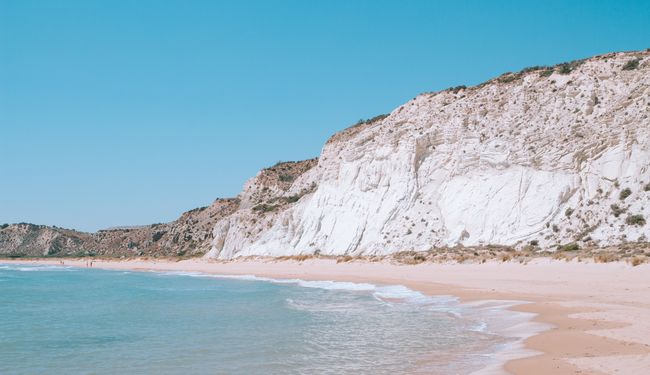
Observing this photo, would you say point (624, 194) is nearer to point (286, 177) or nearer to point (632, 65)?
point (632, 65)

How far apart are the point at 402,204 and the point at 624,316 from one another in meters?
27.3

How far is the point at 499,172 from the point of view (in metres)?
35.2

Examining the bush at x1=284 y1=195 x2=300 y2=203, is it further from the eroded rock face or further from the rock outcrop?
the eroded rock face

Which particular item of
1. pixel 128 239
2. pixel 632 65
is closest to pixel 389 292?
pixel 632 65

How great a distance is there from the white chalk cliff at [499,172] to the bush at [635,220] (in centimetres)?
5

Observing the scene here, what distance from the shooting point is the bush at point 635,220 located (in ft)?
85.7

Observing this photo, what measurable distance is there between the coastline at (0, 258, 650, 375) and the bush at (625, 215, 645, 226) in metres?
6.34

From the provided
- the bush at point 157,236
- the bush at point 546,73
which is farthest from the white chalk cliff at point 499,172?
the bush at point 157,236

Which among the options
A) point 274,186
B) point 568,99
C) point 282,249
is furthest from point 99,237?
point 568,99

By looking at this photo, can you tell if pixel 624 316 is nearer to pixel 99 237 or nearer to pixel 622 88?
pixel 622 88

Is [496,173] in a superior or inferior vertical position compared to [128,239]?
superior

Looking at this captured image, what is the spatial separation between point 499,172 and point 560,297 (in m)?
18.8

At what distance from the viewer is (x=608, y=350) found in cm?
920

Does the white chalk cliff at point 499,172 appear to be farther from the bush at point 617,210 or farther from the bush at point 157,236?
the bush at point 157,236
